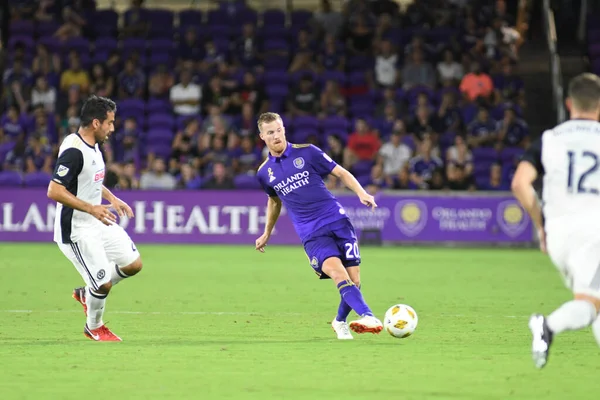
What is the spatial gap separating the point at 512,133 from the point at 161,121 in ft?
25.5

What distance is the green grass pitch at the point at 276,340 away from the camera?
→ 22.4 ft

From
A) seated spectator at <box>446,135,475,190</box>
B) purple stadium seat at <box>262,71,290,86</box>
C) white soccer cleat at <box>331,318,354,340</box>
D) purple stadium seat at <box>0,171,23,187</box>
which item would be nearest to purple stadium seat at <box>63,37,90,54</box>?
purple stadium seat at <box>262,71,290,86</box>

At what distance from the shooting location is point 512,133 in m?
23.6

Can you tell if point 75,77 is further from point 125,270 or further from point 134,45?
point 125,270

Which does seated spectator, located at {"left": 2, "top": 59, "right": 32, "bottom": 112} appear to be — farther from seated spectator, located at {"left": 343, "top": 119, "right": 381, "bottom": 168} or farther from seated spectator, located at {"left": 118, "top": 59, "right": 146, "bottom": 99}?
seated spectator, located at {"left": 343, "top": 119, "right": 381, "bottom": 168}

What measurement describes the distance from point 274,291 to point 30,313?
3.62 metres

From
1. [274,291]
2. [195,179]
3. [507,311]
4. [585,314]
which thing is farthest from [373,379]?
[195,179]

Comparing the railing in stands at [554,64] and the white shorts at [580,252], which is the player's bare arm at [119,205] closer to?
the white shorts at [580,252]

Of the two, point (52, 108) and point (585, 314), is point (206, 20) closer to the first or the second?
point (52, 108)

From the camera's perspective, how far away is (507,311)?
38.6 feet

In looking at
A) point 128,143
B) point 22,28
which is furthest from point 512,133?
point 22,28

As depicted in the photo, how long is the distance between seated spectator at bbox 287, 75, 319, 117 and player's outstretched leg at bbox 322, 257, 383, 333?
1555 cm

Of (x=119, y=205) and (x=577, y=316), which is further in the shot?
(x=119, y=205)

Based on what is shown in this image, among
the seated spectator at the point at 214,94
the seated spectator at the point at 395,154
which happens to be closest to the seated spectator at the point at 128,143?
the seated spectator at the point at 214,94
